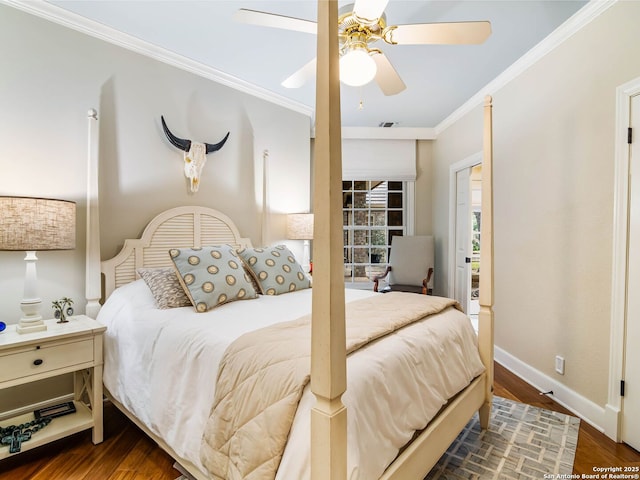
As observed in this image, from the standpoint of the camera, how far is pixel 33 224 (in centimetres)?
174

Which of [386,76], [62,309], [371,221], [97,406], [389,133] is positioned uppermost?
[389,133]

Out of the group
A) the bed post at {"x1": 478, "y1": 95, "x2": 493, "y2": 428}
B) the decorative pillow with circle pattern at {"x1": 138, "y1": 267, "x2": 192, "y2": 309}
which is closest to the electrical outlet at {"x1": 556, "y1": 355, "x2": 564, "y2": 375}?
the bed post at {"x1": 478, "y1": 95, "x2": 493, "y2": 428}

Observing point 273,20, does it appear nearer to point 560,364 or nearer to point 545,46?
point 545,46

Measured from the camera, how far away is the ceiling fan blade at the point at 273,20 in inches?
63.4

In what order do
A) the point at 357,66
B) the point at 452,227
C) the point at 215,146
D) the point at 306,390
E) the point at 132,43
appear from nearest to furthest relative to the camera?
the point at 306,390, the point at 357,66, the point at 132,43, the point at 215,146, the point at 452,227

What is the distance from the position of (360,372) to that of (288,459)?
1.14 feet

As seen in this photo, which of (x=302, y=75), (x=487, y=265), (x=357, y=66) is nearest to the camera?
(x=357, y=66)

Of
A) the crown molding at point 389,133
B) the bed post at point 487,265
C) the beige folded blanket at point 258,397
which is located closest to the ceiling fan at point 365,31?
the bed post at point 487,265

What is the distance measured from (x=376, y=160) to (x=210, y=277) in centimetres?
315

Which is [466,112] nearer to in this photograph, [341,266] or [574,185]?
[574,185]

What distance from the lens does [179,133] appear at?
2.82m

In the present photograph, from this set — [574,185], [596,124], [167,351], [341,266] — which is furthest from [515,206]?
[167,351]

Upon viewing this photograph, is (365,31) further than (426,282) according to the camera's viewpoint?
No

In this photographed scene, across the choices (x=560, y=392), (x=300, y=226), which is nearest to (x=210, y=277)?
(x=300, y=226)
